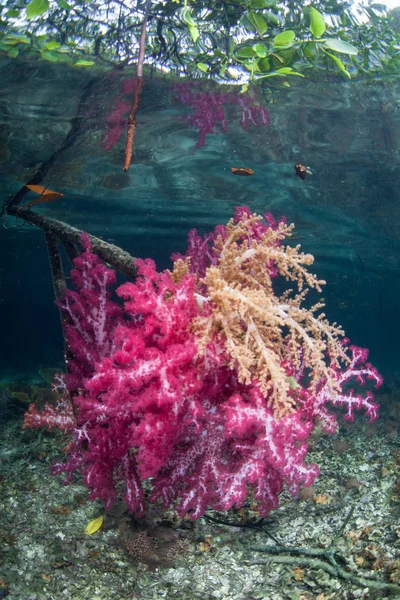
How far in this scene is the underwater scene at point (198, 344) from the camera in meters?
3.31

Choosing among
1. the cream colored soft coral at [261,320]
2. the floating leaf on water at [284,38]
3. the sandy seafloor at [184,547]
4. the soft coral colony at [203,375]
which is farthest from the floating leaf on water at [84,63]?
the sandy seafloor at [184,547]

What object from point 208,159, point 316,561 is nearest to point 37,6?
point 316,561

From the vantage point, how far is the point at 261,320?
3320 millimetres

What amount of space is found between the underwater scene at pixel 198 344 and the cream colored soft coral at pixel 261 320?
0.02 meters

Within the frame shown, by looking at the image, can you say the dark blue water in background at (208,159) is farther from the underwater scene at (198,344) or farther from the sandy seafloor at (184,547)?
the sandy seafloor at (184,547)

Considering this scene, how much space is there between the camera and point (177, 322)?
3.24 meters

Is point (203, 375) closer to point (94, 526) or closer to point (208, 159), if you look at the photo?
point (94, 526)

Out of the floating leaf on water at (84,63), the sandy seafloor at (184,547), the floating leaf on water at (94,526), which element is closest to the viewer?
the sandy seafloor at (184,547)

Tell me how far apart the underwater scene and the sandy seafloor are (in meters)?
0.02

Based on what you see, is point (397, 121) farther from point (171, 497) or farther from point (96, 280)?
point (171, 497)

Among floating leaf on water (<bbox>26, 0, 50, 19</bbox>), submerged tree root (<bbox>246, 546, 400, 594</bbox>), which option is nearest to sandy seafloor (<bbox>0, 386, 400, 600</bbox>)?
submerged tree root (<bbox>246, 546, 400, 594</bbox>)

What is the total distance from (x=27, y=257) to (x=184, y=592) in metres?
40.6

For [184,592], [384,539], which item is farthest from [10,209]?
[384,539]

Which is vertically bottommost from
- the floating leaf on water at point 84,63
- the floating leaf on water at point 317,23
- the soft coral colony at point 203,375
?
the soft coral colony at point 203,375
